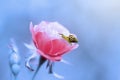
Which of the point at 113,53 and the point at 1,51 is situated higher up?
the point at 113,53

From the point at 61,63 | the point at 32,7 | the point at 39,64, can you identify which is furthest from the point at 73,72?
the point at 32,7

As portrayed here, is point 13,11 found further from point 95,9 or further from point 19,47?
point 95,9

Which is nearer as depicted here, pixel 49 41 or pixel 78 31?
pixel 49 41
